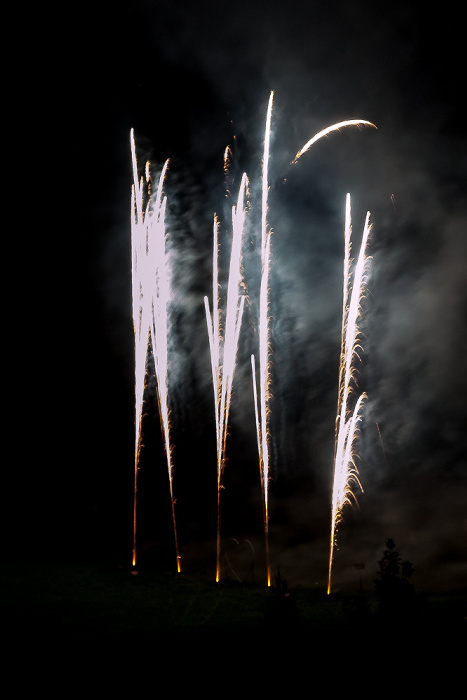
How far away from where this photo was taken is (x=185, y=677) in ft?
52.8

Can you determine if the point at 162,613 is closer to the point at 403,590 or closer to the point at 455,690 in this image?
the point at 403,590

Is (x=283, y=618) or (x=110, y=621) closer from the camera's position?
(x=283, y=618)

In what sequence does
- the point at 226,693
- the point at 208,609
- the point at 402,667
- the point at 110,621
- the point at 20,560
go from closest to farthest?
the point at 226,693 → the point at 402,667 → the point at 110,621 → the point at 208,609 → the point at 20,560

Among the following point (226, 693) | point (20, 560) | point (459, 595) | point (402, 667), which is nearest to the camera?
point (226, 693)

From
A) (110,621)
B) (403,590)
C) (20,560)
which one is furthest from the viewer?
(20,560)

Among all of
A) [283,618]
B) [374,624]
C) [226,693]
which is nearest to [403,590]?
[374,624]

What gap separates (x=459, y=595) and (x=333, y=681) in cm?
1059

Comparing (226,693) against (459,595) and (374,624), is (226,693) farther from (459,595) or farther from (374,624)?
(459,595)

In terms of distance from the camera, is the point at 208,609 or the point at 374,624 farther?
the point at 208,609

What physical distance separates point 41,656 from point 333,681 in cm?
741

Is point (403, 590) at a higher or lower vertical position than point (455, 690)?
higher

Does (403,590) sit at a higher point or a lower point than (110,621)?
higher

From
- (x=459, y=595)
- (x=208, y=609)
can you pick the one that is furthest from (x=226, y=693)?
(x=459, y=595)

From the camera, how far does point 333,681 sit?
53.1 feet
